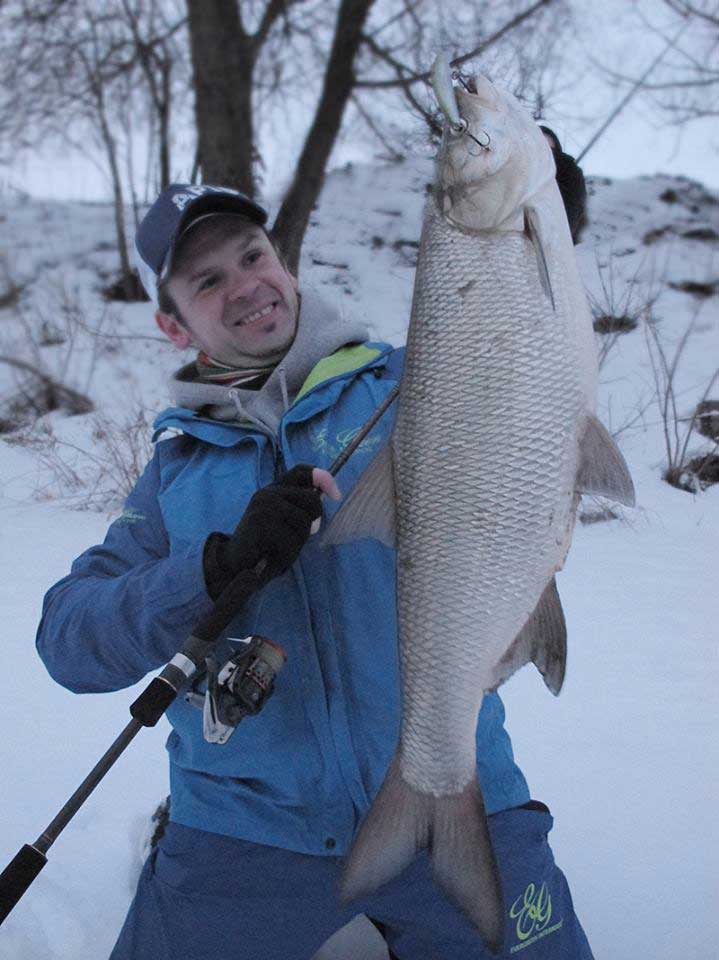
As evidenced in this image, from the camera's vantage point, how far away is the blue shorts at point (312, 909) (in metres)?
1.80

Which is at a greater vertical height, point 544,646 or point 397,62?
point 397,62

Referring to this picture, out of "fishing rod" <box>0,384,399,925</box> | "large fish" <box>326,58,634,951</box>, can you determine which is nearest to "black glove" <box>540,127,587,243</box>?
"large fish" <box>326,58,634,951</box>

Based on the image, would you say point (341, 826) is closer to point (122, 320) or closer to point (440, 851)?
point (440, 851)

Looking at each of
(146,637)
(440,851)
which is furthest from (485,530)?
(146,637)

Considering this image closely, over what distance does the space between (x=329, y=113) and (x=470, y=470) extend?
882cm

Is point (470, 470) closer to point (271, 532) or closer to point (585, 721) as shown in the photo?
point (271, 532)

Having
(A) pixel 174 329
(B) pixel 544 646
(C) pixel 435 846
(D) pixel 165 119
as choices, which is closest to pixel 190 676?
(C) pixel 435 846

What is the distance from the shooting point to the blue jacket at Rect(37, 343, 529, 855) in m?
1.84

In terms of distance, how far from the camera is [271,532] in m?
1.60

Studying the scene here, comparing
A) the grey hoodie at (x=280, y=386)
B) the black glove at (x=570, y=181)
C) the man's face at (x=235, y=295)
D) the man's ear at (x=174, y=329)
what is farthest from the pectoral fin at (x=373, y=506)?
the man's ear at (x=174, y=329)

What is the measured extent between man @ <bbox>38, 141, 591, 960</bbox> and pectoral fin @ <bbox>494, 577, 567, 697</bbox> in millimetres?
411

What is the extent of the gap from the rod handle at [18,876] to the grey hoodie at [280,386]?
1005mm

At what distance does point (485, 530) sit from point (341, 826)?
810 mm

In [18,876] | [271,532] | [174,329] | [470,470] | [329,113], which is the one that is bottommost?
[18,876]
